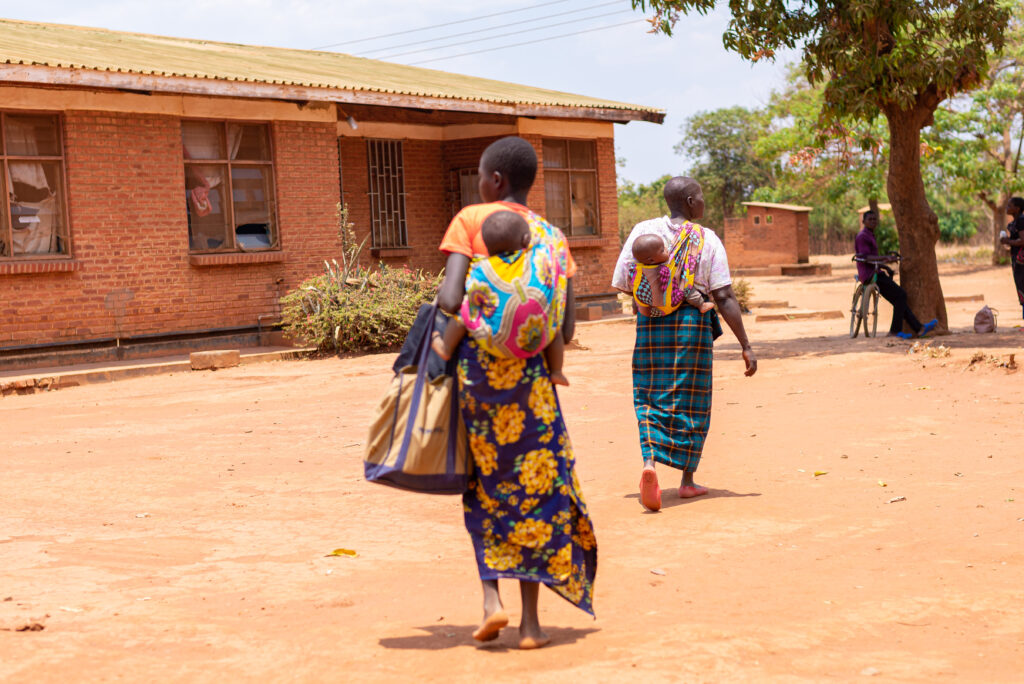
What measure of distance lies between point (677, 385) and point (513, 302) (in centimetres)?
254

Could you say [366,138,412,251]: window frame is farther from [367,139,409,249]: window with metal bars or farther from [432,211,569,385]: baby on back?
[432,211,569,385]: baby on back

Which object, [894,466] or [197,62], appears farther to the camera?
[197,62]

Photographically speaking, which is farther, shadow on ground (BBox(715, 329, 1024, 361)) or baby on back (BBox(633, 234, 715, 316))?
shadow on ground (BBox(715, 329, 1024, 361))

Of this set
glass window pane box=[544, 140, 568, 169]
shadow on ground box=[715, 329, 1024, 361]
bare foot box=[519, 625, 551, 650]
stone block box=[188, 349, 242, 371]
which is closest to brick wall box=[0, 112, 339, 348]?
stone block box=[188, 349, 242, 371]

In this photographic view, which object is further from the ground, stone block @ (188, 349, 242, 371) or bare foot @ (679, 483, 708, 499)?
stone block @ (188, 349, 242, 371)

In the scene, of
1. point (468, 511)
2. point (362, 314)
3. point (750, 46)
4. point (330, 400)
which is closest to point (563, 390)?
point (330, 400)

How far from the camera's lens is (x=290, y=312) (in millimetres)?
15289

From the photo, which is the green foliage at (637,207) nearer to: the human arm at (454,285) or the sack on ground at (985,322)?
the sack on ground at (985,322)

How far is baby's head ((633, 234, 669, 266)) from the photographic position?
6023 millimetres

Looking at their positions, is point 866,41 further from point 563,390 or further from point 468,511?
point 468,511

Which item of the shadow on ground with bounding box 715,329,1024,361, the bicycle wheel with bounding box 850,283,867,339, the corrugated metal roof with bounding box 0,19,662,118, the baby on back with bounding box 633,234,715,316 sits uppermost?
the corrugated metal roof with bounding box 0,19,662,118

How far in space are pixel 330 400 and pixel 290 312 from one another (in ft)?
15.6

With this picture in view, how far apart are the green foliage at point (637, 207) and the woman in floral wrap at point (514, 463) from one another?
25.0 m

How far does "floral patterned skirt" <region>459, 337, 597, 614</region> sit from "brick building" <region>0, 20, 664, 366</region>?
10.4 metres
